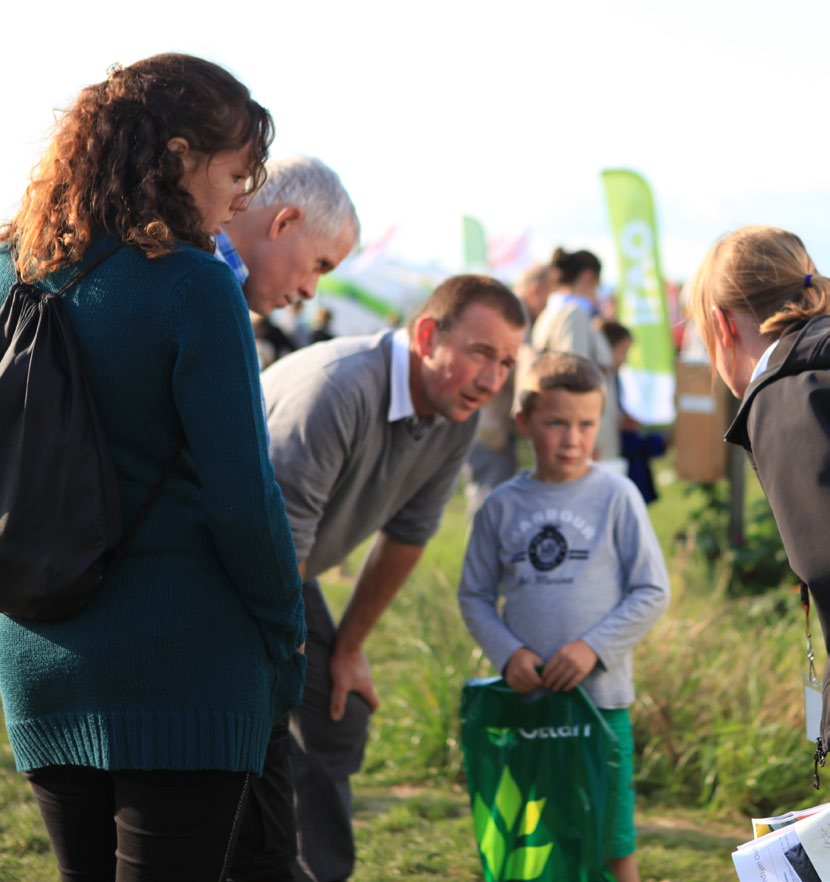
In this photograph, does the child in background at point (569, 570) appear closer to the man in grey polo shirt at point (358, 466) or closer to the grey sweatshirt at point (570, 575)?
the grey sweatshirt at point (570, 575)

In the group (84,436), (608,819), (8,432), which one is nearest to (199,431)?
(84,436)

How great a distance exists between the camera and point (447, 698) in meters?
4.83

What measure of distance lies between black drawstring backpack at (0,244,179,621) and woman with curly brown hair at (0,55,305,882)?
44mm

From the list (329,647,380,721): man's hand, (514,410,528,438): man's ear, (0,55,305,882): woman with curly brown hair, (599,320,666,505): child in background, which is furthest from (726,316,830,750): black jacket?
(599,320,666,505): child in background

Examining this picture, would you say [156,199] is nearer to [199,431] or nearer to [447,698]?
[199,431]

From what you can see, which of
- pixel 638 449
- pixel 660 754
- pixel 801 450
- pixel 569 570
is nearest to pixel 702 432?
pixel 638 449

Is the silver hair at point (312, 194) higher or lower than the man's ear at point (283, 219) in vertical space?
higher

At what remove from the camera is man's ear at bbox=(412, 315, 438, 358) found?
3.32 m

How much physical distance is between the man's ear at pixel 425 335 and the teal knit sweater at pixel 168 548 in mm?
1392

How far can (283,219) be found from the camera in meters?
2.86

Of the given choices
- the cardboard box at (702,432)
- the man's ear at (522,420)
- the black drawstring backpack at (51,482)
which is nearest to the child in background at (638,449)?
the cardboard box at (702,432)

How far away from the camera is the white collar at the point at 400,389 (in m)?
3.29

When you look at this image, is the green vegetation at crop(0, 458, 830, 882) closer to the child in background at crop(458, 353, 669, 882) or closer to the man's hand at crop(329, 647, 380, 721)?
the man's hand at crop(329, 647, 380, 721)

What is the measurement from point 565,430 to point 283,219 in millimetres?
1088
